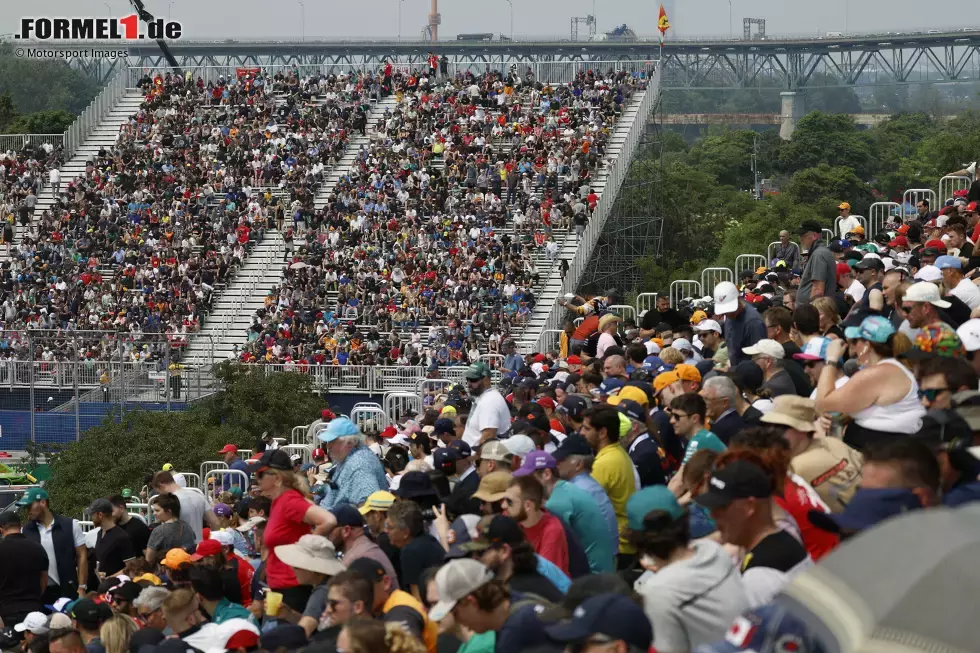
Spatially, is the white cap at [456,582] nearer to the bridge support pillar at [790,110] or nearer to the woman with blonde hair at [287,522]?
the woman with blonde hair at [287,522]

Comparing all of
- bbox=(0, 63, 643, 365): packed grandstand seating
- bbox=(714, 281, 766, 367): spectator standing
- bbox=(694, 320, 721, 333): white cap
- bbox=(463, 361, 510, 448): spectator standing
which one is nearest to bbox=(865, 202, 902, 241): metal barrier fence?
bbox=(0, 63, 643, 365): packed grandstand seating

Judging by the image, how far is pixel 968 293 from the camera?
1016 cm

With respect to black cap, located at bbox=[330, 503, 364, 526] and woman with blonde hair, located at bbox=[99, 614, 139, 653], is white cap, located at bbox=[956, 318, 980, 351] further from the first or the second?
woman with blonde hair, located at bbox=[99, 614, 139, 653]

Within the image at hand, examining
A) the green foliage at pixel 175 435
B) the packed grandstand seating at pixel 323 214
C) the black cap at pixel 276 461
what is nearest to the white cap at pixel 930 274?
the black cap at pixel 276 461

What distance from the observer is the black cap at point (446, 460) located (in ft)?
29.6

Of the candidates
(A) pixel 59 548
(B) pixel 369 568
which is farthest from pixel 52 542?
(B) pixel 369 568

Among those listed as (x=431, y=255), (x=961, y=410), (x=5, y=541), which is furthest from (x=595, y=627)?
(x=431, y=255)

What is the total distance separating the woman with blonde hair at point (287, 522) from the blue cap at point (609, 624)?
314 centimetres

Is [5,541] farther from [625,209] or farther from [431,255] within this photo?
[625,209]

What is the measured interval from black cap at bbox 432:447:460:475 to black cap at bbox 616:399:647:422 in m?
1.05

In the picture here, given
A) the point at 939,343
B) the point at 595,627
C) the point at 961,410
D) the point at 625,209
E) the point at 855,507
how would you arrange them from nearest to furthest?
the point at 595,627 < the point at 855,507 < the point at 961,410 < the point at 939,343 < the point at 625,209

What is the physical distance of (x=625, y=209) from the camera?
46.8m

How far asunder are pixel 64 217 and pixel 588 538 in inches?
1437

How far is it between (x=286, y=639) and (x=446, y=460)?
2.94m
